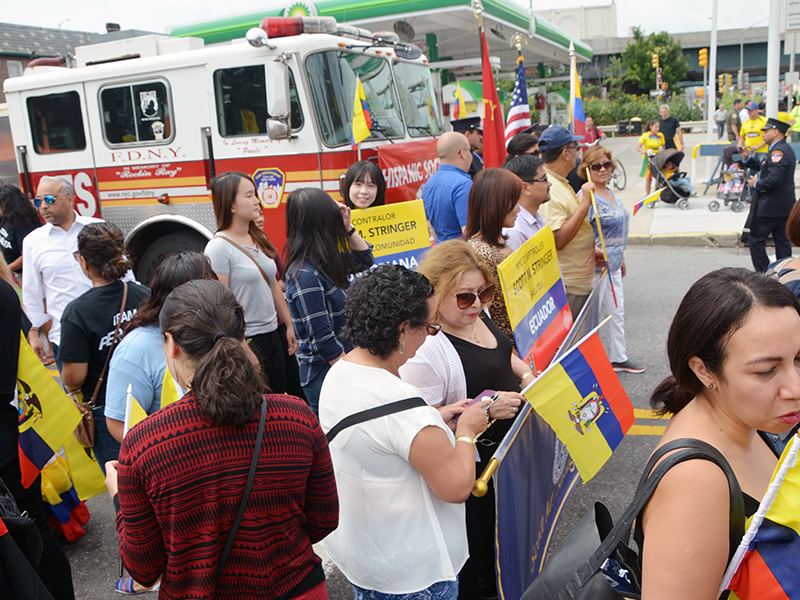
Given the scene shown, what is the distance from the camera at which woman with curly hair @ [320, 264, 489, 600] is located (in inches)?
72.9

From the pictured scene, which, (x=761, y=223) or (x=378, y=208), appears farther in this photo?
(x=761, y=223)

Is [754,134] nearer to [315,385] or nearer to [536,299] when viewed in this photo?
[536,299]

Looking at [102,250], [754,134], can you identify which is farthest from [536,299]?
[754,134]

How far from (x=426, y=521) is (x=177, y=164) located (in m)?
5.61

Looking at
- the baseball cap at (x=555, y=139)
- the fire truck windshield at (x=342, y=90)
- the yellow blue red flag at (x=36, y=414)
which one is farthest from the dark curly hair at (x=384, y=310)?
the fire truck windshield at (x=342, y=90)

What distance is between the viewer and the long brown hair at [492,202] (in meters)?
3.61

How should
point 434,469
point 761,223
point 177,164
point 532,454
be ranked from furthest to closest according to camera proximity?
1. point 761,223
2. point 177,164
3. point 532,454
4. point 434,469

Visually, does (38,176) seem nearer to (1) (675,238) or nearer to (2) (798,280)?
(2) (798,280)

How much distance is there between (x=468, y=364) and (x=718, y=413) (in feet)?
3.66

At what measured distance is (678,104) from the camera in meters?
35.9

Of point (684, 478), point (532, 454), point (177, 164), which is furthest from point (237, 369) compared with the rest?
point (177, 164)

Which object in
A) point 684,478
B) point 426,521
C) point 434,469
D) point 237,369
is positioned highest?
point 237,369

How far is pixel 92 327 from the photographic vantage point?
2943 mm

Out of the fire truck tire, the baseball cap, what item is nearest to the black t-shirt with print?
the baseball cap
